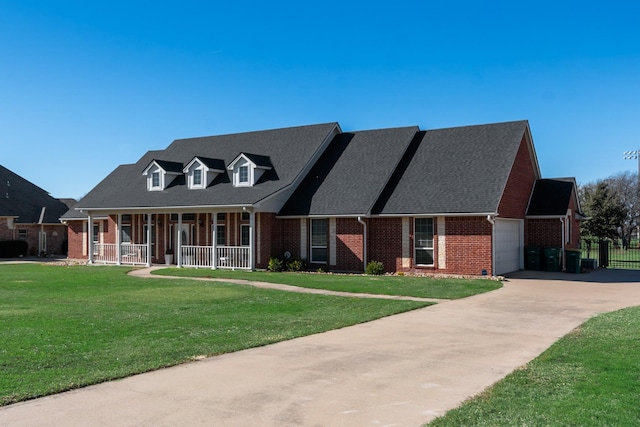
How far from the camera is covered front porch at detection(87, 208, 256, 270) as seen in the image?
27828 millimetres

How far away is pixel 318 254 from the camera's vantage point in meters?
26.8

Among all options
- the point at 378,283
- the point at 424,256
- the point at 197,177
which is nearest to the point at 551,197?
the point at 424,256

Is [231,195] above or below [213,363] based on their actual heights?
above

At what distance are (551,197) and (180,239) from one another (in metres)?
18.4

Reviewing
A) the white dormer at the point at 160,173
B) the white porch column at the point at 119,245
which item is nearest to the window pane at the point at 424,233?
the white dormer at the point at 160,173

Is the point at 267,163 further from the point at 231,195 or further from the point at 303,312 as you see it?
the point at 303,312

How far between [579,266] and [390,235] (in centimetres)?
852

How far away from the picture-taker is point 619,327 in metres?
11.1

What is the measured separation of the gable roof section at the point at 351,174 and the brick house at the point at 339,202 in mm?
69

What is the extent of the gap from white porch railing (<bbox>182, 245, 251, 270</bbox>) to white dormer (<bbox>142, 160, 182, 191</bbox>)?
4.15m

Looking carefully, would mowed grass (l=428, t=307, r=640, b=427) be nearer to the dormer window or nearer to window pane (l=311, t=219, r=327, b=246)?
window pane (l=311, t=219, r=327, b=246)

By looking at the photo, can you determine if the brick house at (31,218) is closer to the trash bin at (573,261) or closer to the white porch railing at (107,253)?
the white porch railing at (107,253)

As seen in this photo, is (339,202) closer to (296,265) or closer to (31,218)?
(296,265)

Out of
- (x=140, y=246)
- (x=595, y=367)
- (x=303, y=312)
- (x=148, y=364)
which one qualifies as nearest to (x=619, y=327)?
(x=595, y=367)
